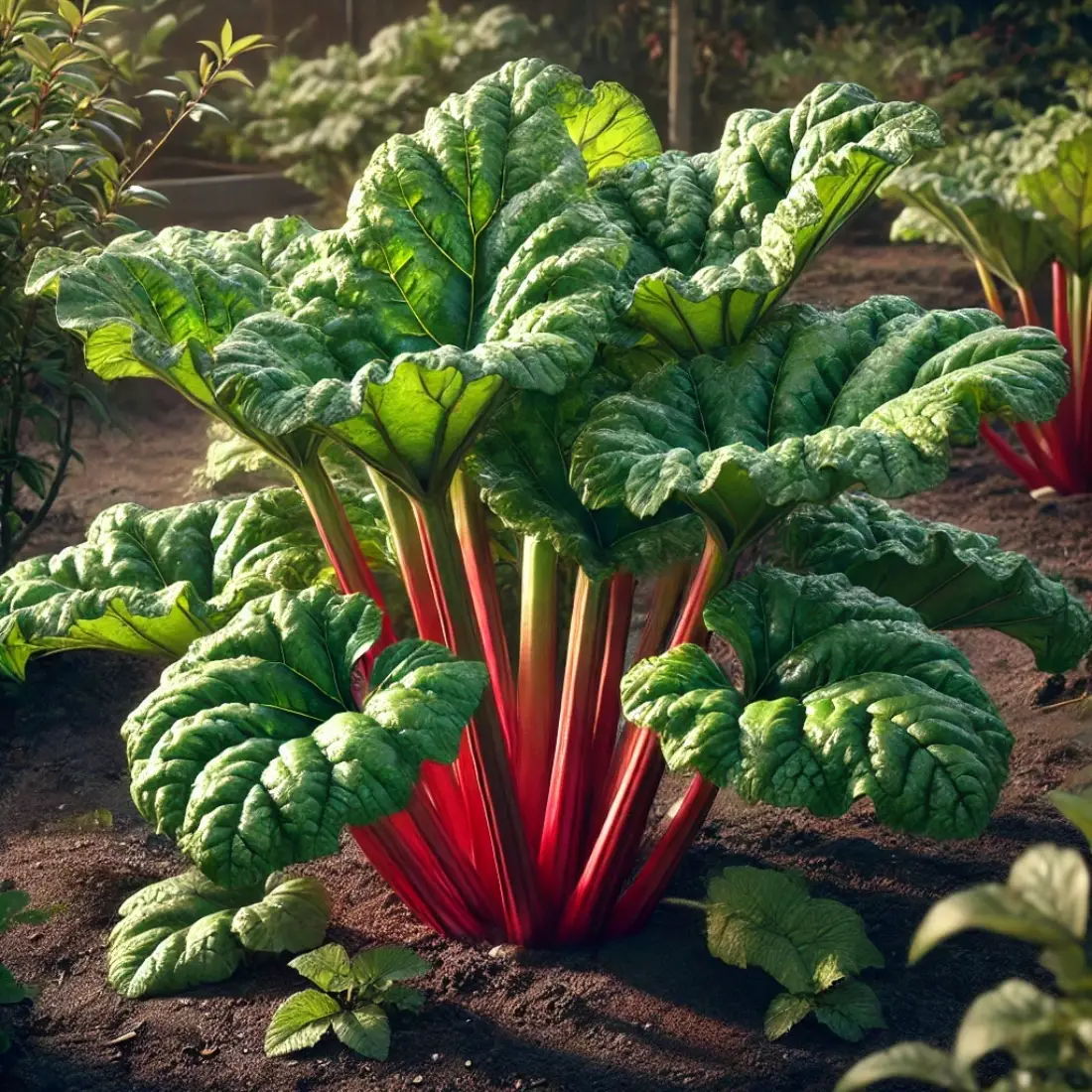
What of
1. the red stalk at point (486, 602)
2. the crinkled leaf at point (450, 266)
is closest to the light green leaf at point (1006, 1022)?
the crinkled leaf at point (450, 266)

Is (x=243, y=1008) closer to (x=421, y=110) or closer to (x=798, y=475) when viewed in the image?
(x=798, y=475)

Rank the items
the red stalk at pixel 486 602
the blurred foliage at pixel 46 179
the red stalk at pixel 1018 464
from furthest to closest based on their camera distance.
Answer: the red stalk at pixel 1018 464 < the blurred foliage at pixel 46 179 < the red stalk at pixel 486 602

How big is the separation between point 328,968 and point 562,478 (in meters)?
0.83

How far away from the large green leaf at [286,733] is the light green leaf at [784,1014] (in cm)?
67

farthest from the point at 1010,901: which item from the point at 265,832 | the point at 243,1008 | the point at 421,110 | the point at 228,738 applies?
the point at 421,110

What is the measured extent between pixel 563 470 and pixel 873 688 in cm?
59

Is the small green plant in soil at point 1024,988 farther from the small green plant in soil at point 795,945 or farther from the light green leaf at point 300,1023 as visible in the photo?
the light green leaf at point 300,1023

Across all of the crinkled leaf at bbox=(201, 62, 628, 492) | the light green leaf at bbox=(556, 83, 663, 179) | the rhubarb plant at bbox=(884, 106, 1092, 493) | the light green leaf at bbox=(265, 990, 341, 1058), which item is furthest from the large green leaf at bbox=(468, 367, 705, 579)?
the rhubarb plant at bbox=(884, 106, 1092, 493)

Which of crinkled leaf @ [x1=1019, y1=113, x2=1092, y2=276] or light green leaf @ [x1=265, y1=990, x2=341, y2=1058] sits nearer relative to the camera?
light green leaf @ [x1=265, y1=990, x2=341, y2=1058]

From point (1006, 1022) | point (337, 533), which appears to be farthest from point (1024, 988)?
point (337, 533)

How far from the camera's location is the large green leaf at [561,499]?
7.30 ft

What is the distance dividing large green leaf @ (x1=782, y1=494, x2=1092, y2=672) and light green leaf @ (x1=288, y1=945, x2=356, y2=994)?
95 centimetres

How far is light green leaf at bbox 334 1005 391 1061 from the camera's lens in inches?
87.0

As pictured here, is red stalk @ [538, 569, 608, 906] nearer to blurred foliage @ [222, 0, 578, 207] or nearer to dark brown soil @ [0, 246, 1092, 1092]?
dark brown soil @ [0, 246, 1092, 1092]
